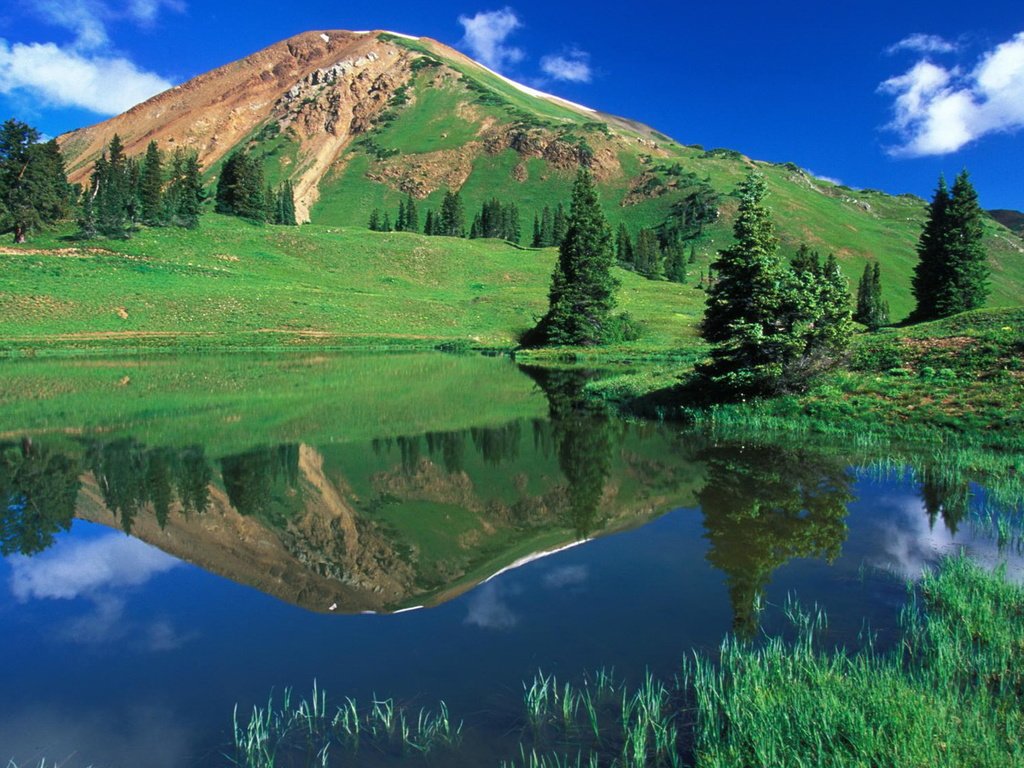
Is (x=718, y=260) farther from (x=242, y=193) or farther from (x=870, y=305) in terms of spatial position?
(x=242, y=193)

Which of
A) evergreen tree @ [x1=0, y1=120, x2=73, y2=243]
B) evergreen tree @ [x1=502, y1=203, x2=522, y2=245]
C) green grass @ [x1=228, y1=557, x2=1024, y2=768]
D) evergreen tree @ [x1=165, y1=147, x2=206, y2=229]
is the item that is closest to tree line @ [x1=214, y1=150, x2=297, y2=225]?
evergreen tree @ [x1=165, y1=147, x2=206, y2=229]

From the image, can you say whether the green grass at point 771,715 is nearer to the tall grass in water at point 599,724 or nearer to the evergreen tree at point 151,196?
the tall grass in water at point 599,724

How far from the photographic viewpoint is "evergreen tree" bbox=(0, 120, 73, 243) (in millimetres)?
79812

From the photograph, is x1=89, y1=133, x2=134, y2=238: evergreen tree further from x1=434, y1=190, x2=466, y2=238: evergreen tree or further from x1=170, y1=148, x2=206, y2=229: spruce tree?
x1=434, y1=190, x2=466, y2=238: evergreen tree

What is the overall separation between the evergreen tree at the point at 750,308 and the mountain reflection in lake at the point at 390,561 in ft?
14.5

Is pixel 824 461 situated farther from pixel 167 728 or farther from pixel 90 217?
pixel 90 217

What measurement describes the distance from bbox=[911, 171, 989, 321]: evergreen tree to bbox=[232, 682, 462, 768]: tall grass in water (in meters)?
67.7

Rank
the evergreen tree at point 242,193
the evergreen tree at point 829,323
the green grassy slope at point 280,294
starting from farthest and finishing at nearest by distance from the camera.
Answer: the evergreen tree at point 242,193
the green grassy slope at point 280,294
the evergreen tree at point 829,323

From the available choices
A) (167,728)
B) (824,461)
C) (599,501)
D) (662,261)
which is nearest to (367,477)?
(599,501)

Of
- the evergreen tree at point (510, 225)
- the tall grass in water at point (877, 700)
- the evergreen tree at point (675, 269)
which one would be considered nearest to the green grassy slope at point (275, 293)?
the evergreen tree at point (675, 269)

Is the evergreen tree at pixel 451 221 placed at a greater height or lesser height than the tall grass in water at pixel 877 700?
greater

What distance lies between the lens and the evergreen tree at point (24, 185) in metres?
79.8

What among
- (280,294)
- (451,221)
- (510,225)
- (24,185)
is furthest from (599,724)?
(510,225)

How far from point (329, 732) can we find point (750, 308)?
22.5 metres
